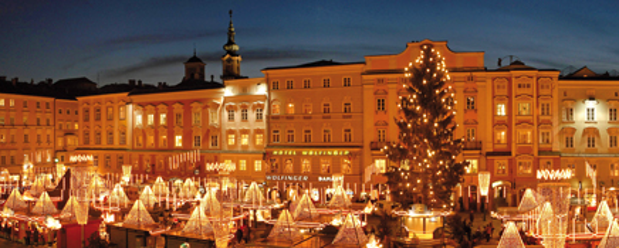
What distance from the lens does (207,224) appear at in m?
19.1

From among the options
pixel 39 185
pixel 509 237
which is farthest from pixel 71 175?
pixel 509 237

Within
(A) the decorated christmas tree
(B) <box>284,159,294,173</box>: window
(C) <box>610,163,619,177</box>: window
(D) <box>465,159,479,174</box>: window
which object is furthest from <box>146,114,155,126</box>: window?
(C) <box>610,163,619,177</box>: window

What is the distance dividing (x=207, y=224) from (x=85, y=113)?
143 ft

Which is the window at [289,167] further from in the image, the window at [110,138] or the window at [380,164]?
the window at [110,138]

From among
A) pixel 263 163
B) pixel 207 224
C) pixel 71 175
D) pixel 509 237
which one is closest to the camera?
pixel 509 237

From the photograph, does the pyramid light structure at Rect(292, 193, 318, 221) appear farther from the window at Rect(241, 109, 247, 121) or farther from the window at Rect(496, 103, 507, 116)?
the window at Rect(241, 109, 247, 121)

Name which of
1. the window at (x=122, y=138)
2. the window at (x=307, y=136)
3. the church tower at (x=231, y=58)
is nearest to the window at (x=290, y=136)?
the window at (x=307, y=136)

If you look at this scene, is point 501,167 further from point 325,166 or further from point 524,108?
point 325,166

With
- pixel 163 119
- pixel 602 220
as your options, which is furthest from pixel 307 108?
pixel 602 220

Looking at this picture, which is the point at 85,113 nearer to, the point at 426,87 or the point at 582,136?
the point at 426,87

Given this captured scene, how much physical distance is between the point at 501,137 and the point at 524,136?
1720 millimetres

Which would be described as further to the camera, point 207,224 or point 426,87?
point 426,87

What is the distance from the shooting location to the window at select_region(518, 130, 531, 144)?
1494 inches

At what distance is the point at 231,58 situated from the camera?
2327 inches
